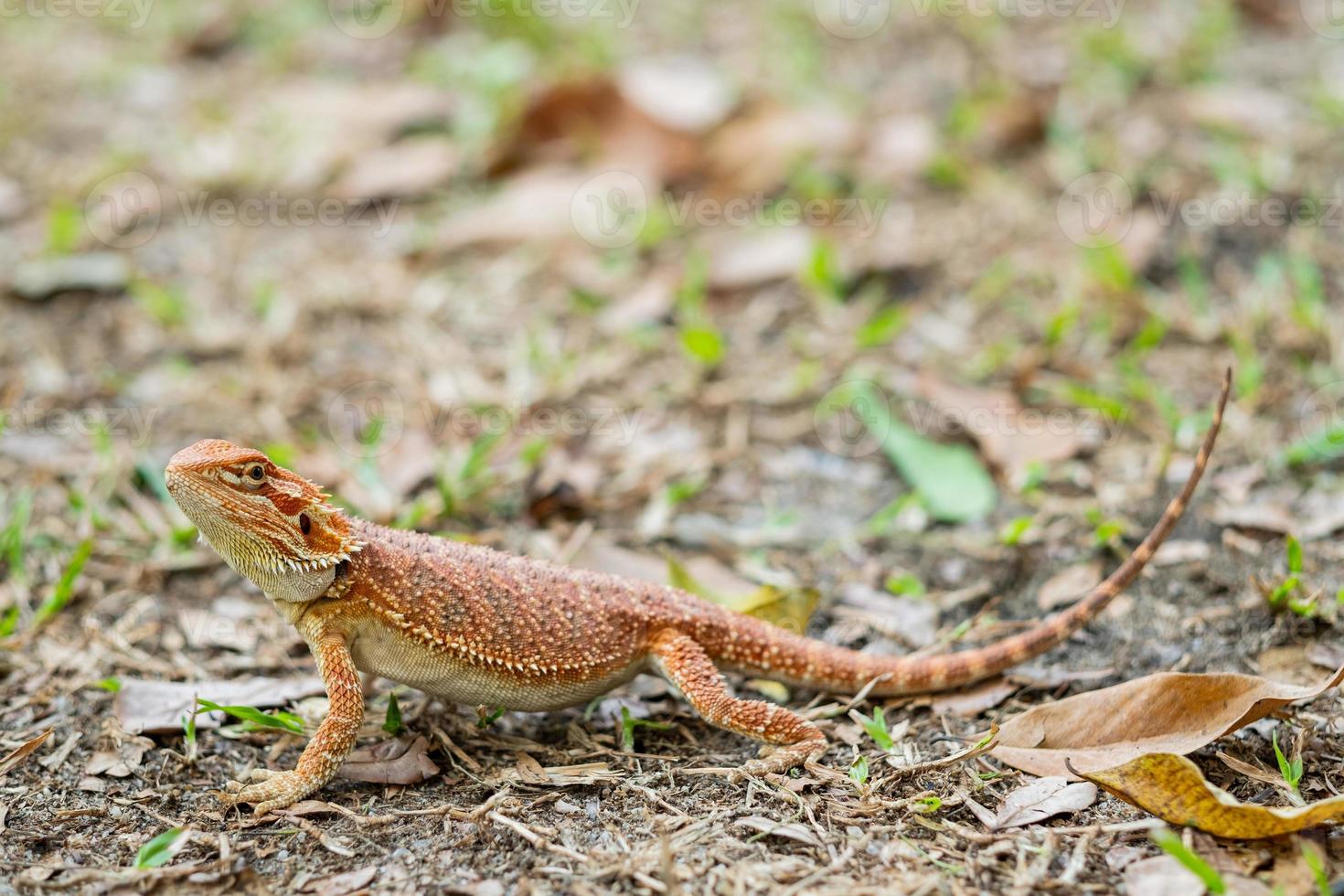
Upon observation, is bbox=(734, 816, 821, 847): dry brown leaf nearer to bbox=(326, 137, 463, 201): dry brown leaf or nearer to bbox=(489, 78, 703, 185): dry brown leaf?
bbox=(489, 78, 703, 185): dry brown leaf

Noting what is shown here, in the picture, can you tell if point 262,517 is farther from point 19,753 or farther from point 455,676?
point 19,753

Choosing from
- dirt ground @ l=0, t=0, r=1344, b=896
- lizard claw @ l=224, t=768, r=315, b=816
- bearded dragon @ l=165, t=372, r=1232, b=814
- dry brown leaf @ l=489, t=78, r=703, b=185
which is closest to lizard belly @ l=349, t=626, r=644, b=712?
bearded dragon @ l=165, t=372, r=1232, b=814

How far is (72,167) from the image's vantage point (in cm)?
938

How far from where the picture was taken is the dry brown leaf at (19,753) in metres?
4.28

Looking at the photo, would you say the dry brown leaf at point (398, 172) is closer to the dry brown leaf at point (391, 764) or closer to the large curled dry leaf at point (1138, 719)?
the dry brown leaf at point (391, 764)

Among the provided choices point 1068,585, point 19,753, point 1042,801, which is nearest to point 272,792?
point 19,753

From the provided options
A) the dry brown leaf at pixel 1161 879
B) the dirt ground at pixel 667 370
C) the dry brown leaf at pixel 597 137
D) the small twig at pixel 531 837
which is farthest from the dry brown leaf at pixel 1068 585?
the dry brown leaf at pixel 597 137

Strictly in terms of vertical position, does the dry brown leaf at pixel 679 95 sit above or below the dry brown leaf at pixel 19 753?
above

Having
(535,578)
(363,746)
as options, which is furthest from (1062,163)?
(363,746)

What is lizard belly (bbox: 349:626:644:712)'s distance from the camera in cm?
439

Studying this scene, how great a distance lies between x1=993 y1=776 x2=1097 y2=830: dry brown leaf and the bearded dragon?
27.3 inches

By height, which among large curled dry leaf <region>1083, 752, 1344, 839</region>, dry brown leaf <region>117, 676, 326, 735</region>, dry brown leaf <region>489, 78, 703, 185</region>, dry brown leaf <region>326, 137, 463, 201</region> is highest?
dry brown leaf <region>489, 78, 703, 185</region>

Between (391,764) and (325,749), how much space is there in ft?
1.06

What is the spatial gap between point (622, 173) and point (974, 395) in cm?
361
